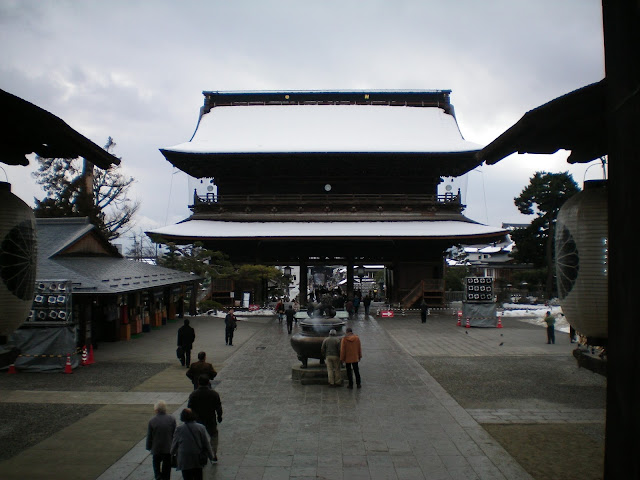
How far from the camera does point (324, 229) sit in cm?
3288

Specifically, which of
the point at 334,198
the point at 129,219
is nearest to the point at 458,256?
the point at 334,198

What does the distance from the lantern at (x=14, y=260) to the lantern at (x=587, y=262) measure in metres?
5.63

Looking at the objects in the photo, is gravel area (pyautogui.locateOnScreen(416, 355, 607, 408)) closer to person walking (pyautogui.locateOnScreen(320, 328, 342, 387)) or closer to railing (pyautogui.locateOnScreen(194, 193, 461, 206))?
person walking (pyautogui.locateOnScreen(320, 328, 342, 387))

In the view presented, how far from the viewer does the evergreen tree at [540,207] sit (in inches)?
1623

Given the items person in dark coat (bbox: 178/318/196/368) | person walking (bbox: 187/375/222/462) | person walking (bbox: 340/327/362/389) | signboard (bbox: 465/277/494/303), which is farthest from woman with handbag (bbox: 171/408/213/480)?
signboard (bbox: 465/277/494/303)

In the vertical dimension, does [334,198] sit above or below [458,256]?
above

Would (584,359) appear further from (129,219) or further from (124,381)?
(129,219)

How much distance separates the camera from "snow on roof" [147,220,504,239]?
3108 centimetres

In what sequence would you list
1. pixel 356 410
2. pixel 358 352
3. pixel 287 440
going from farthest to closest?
pixel 358 352 → pixel 356 410 → pixel 287 440

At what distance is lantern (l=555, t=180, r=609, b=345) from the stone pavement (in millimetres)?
2643

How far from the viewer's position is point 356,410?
1001cm

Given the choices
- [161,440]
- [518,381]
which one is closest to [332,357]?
[518,381]

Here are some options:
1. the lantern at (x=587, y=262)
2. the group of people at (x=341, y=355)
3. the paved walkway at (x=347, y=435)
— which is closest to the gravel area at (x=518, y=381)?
the paved walkway at (x=347, y=435)

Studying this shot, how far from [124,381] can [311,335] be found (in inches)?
186
